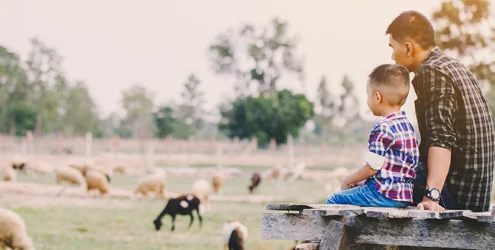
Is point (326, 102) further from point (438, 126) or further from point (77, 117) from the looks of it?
point (438, 126)

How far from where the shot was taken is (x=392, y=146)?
4.27 meters

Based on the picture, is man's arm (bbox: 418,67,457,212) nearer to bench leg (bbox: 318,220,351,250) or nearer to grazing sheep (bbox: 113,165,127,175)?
bench leg (bbox: 318,220,351,250)

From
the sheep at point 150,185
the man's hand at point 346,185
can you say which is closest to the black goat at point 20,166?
→ the sheep at point 150,185

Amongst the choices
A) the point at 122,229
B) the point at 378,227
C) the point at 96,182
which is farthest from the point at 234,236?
the point at 96,182

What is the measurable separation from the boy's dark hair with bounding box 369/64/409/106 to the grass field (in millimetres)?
8069

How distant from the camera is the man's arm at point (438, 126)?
13.4ft

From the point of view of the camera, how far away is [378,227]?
12.9ft

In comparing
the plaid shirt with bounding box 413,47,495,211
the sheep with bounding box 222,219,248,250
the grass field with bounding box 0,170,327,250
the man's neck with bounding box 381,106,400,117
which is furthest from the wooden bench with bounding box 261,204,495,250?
the grass field with bounding box 0,170,327,250

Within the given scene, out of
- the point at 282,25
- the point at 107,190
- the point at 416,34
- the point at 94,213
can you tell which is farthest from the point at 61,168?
the point at 282,25

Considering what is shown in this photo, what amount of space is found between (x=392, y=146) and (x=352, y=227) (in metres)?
0.60

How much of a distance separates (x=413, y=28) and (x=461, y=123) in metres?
0.65

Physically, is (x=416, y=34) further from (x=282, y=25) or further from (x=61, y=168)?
(x=282, y=25)

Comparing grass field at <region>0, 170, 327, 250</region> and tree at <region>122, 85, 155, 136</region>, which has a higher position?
tree at <region>122, 85, 155, 136</region>

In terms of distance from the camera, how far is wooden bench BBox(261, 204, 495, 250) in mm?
3766
